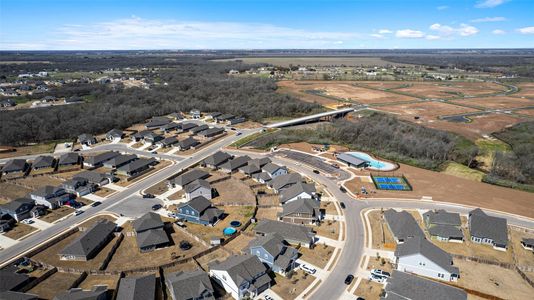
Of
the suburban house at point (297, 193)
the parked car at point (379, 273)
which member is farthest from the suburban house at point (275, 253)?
the suburban house at point (297, 193)

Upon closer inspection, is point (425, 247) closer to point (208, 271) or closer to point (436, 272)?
point (436, 272)

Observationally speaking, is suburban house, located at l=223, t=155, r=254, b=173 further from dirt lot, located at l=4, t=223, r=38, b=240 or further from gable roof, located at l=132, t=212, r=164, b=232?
dirt lot, located at l=4, t=223, r=38, b=240

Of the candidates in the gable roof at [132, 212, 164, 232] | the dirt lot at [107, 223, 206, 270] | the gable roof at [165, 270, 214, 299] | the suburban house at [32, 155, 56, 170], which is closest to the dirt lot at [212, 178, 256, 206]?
the gable roof at [132, 212, 164, 232]

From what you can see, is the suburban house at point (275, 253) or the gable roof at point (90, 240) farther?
the gable roof at point (90, 240)

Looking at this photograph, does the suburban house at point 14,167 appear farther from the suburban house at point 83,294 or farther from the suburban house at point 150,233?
the suburban house at point 83,294

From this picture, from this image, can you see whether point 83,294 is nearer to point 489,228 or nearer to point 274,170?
point 274,170

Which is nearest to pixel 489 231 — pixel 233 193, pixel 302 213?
pixel 302 213

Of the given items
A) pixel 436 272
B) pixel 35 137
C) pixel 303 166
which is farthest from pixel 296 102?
pixel 436 272
